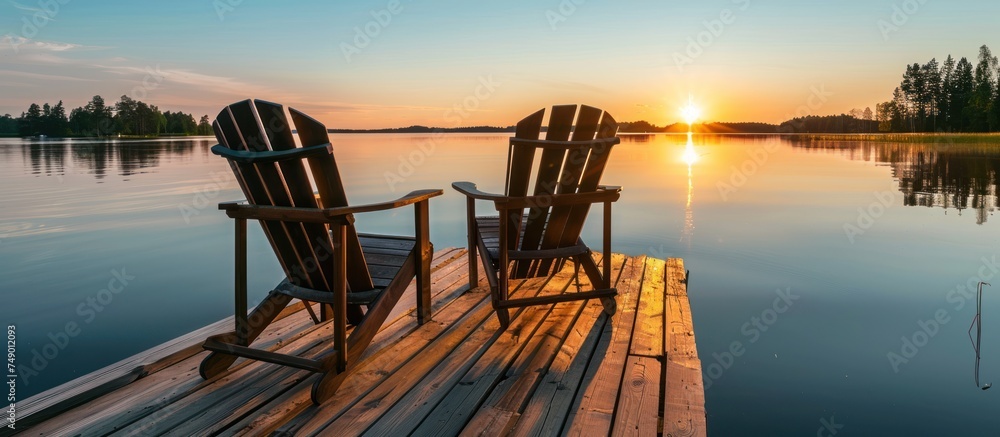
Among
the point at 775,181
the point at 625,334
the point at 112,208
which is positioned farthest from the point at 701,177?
the point at 625,334

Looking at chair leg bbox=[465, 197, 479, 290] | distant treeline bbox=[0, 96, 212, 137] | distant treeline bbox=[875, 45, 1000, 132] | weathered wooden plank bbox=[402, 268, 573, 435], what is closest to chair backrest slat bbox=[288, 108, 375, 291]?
weathered wooden plank bbox=[402, 268, 573, 435]

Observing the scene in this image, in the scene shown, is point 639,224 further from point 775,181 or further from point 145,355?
point 775,181

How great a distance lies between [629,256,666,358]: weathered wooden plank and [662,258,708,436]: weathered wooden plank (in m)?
0.06

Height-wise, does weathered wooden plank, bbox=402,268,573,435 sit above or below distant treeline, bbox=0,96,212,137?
below

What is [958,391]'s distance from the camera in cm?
378

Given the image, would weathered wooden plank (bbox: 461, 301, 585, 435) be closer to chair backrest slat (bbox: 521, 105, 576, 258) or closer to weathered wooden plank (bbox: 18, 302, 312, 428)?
chair backrest slat (bbox: 521, 105, 576, 258)

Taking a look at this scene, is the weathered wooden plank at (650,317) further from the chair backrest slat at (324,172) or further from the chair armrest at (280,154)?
the chair armrest at (280,154)

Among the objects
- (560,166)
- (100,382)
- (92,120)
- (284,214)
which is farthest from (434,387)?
(92,120)

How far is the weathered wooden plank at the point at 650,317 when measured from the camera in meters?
3.03

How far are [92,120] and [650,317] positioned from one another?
10085cm

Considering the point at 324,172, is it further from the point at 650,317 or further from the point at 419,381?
the point at 650,317

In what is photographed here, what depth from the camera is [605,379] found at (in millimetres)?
2596

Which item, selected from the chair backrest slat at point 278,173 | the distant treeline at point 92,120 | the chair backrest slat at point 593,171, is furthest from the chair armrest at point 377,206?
the distant treeline at point 92,120

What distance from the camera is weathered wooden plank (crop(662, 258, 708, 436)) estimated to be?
218 centimetres
